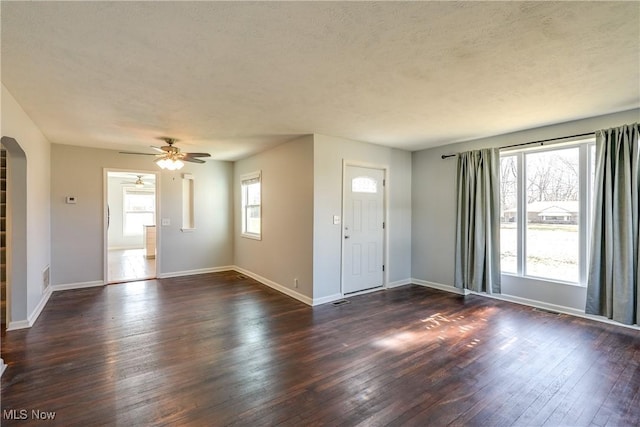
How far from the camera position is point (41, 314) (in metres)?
3.98

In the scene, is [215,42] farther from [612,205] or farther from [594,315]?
[594,315]

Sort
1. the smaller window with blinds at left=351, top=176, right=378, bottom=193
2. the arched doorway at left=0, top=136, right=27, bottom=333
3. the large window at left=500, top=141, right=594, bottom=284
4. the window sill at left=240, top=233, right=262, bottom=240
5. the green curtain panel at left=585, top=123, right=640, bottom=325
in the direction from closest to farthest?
the green curtain panel at left=585, top=123, right=640, bottom=325, the arched doorway at left=0, top=136, right=27, bottom=333, the large window at left=500, top=141, right=594, bottom=284, the smaller window with blinds at left=351, top=176, right=378, bottom=193, the window sill at left=240, top=233, right=262, bottom=240

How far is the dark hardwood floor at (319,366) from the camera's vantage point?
2084mm

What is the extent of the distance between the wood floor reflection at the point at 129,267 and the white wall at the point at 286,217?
241cm

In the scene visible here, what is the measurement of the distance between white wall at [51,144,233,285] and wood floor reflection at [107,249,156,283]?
1.69 feet

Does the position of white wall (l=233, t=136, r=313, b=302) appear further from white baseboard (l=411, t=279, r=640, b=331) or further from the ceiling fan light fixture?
white baseboard (l=411, t=279, r=640, b=331)

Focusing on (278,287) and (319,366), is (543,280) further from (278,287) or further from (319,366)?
(278,287)

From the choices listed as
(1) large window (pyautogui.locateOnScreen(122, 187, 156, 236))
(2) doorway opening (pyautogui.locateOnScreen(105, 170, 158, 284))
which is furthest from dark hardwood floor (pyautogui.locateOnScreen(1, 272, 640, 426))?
(1) large window (pyautogui.locateOnScreen(122, 187, 156, 236))

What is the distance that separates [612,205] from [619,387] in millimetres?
2113

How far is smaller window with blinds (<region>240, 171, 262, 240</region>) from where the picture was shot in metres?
5.99

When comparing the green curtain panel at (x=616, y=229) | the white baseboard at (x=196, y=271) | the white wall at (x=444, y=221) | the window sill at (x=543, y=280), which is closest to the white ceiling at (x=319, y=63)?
the green curtain panel at (x=616, y=229)

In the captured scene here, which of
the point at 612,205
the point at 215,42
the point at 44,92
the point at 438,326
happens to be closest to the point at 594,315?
the point at 612,205

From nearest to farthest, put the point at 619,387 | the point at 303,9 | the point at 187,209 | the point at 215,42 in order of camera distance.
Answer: the point at 303,9, the point at 215,42, the point at 619,387, the point at 187,209

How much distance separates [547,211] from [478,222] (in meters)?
0.89
